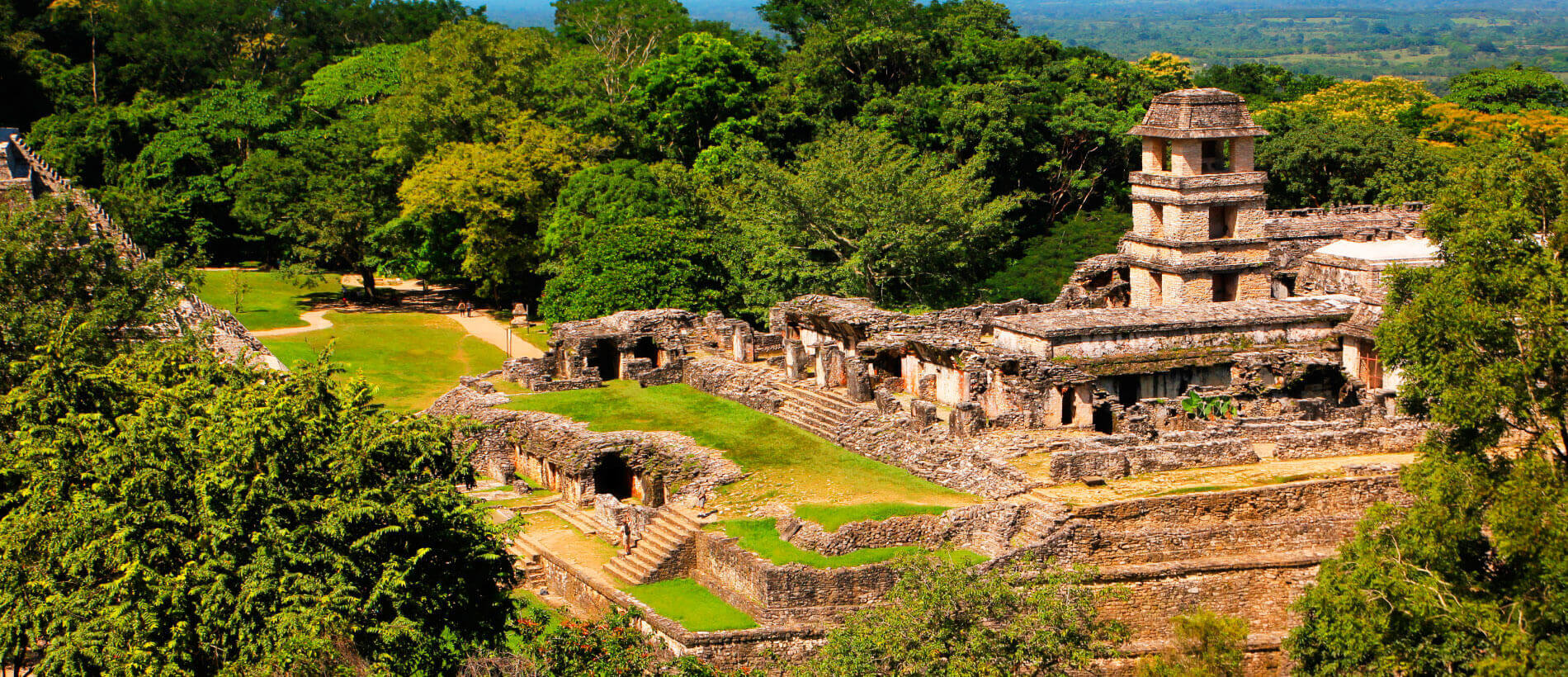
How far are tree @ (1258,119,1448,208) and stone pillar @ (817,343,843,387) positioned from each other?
111ft

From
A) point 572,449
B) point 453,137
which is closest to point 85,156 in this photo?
point 453,137

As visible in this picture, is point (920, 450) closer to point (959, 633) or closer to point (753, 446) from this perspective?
point (753, 446)

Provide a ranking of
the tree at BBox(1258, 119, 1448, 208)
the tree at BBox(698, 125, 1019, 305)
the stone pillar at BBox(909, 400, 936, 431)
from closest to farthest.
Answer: the stone pillar at BBox(909, 400, 936, 431)
the tree at BBox(698, 125, 1019, 305)
the tree at BBox(1258, 119, 1448, 208)

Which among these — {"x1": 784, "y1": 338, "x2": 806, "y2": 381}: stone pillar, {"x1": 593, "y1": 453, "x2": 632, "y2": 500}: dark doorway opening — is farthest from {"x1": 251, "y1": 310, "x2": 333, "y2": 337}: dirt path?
{"x1": 593, "y1": 453, "x2": 632, "y2": 500}: dark doorway opening

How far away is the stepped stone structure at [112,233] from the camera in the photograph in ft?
→ 143

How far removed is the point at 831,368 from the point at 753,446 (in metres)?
4.47

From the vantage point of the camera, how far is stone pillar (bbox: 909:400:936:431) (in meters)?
36.7

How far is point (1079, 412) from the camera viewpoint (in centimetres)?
3719

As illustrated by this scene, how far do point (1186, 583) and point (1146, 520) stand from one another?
1.42 metres

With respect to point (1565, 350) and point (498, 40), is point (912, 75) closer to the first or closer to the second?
point (498, 40)

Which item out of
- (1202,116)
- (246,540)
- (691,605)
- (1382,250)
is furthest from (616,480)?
(1382,250)

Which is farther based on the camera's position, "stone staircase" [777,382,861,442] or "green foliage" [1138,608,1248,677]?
"stone staircase" [777,382,861,442]

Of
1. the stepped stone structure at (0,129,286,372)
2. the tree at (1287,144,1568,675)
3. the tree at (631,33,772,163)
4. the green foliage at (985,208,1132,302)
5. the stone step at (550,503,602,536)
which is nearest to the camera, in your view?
the tree at (1287,144,1568,675)

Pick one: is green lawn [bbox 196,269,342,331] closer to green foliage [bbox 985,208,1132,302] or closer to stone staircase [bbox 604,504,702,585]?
green foliage [bbox 985,208,1132,302]
